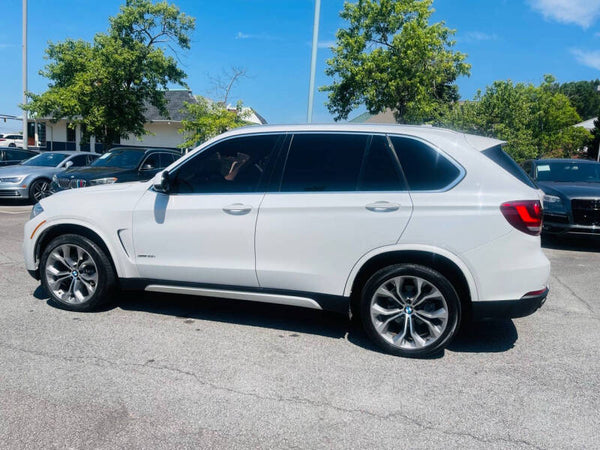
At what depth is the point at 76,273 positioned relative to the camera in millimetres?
4789

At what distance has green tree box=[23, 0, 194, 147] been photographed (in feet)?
63.9

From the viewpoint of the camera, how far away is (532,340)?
4.47 metres

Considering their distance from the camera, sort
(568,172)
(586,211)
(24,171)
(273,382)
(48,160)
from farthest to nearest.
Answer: (48,160), (24,171), (568,172), (586,211), (273,382)

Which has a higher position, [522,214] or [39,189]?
[522,214]

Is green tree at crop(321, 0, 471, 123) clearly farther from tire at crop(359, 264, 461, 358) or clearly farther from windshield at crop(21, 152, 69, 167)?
tire at crop(359, 264, 461, 358)

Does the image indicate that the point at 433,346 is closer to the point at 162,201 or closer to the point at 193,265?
the point at 193,265

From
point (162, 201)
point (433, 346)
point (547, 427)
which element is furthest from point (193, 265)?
point (547, 427)

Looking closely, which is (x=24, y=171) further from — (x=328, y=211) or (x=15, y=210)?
(x=328, y=211)

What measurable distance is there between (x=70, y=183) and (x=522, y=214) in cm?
974

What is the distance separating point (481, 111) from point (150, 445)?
21.3 meters

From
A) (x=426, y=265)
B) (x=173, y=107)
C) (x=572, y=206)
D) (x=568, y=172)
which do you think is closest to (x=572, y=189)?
(x=572, y=206)

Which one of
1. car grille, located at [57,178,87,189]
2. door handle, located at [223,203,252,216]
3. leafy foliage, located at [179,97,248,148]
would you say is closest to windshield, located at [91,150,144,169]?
car grille, located at [57,178,87,189]

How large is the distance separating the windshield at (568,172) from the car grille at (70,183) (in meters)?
9.62

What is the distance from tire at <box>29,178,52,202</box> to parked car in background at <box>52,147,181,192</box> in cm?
185
